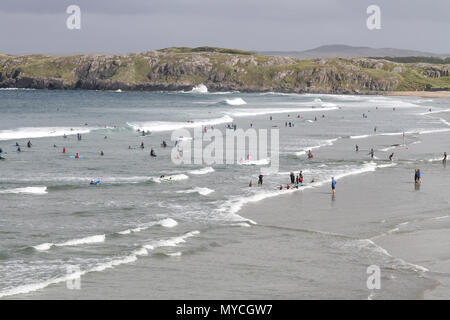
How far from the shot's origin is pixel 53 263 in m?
21.8

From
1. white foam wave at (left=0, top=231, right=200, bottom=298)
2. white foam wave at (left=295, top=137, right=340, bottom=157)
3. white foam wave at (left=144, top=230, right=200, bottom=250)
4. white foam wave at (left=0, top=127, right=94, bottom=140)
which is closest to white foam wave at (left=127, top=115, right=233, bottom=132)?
white foam wave at (left=0, top=127, right=94, bottom=140)

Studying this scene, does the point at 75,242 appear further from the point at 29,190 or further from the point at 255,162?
the point at 255,162

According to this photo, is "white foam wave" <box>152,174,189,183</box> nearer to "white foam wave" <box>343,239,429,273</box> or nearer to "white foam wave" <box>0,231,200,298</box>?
"white foam wave" <box>0,231,200,298</box>

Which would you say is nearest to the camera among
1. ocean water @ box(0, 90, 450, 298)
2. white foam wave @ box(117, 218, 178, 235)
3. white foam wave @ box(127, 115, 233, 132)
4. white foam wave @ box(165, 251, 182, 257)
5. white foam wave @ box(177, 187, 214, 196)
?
ocean water @ box(0, 90, 450, 298)

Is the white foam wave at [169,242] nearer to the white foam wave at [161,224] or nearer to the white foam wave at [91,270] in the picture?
the white foam wave at [91,270]

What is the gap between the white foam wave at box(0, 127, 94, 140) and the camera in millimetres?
73188

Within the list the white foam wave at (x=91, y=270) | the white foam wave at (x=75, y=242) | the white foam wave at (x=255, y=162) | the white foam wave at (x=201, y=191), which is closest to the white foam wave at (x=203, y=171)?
the white foam wave at (x=255, y=162)

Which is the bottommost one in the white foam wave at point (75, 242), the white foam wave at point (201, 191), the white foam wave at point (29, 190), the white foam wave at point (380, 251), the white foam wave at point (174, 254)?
the white foam wave at point (201, 191)

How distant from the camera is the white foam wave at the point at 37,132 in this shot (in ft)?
240

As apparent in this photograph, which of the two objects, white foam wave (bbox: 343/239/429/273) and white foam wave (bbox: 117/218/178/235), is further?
white foam wave (bbox: 117/218/178/235)

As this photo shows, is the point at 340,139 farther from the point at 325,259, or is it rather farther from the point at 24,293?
the point at 24,293

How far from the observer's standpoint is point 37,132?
256 feet
